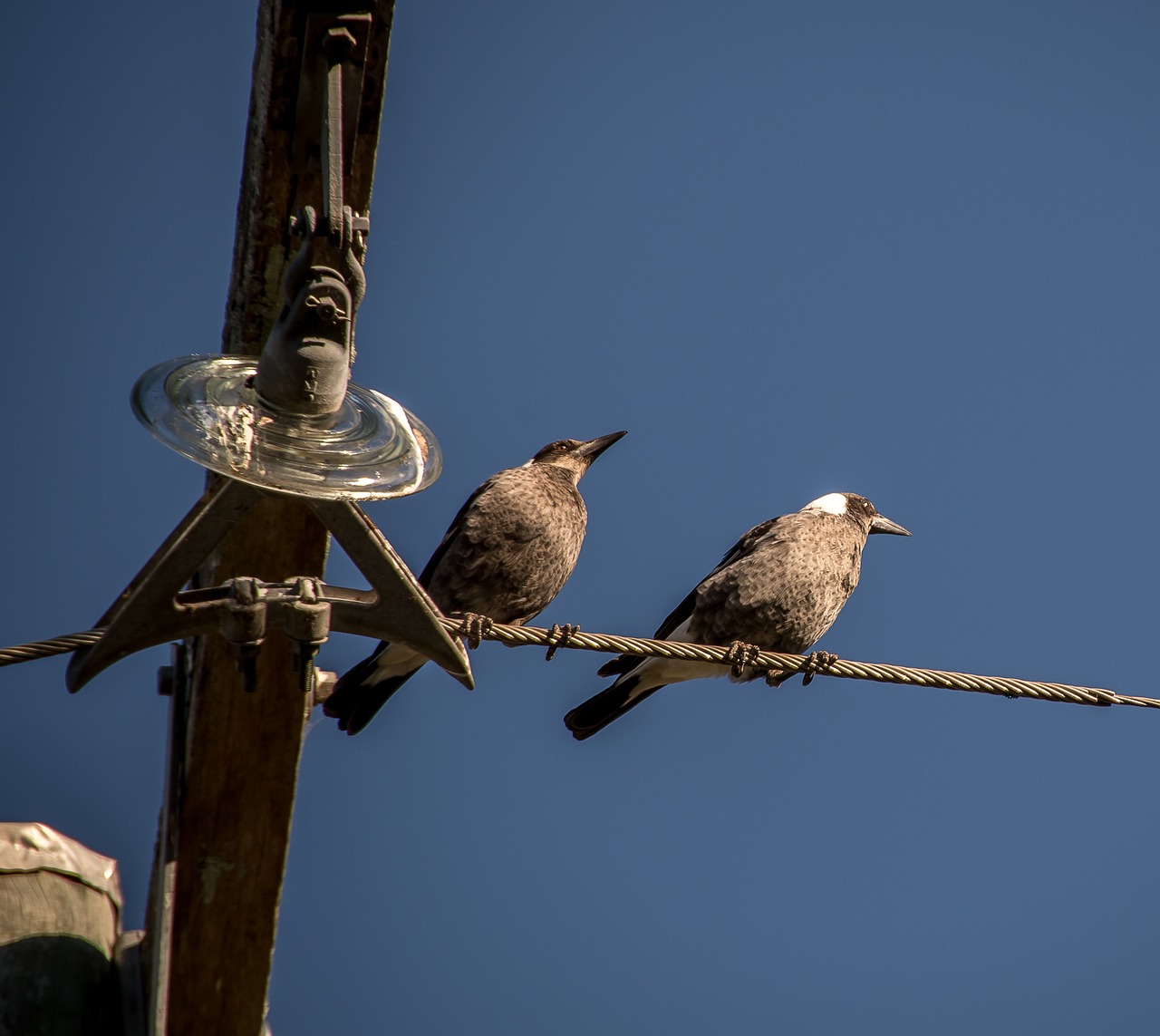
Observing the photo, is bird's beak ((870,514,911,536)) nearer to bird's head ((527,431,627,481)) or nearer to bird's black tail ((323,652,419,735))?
bird's head ((527,431,627,481))

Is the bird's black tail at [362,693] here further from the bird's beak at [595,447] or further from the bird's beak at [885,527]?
the bird's beak at [885,527]

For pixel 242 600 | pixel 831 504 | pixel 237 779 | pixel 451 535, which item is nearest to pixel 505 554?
pixel 451 535

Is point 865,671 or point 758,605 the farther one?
point 758,605

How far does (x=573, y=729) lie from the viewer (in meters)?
5.31

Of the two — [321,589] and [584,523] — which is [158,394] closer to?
[321,589]

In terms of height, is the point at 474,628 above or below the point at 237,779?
above

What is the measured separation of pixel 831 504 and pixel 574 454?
1.16 metres

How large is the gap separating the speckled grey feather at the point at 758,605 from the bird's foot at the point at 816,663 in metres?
0.49

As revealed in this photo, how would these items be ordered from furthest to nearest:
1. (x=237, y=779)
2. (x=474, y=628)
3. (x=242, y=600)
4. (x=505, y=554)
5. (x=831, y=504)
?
(x=831, y=504) → (x=505, y=554) → (x=474, y=628) → (x=237, y=779) → (x=242, y=600)

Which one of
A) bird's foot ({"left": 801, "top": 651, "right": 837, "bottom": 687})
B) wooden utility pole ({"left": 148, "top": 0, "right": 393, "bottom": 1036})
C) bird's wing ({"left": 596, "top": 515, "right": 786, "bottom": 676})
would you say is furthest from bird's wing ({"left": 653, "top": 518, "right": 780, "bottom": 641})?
wooden utility pole ({"left": 148, "top": 0, "right": 393, "bottom": 1036})

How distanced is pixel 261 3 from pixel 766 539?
3.49m

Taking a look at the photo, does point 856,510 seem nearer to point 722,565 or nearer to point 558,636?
point 722,565

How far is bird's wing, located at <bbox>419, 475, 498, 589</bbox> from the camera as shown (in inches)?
214

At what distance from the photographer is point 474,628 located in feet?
13.8
